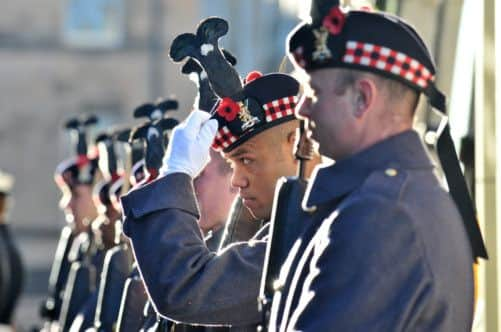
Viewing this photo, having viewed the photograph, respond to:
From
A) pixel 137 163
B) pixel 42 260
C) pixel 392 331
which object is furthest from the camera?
pixel 42 260

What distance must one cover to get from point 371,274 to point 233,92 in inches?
73.0

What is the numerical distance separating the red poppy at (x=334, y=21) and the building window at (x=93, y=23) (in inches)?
1248

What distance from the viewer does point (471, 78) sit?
8.79m

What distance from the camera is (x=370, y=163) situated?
4.68 m

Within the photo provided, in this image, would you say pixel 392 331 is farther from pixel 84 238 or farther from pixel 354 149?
pixel 84 238

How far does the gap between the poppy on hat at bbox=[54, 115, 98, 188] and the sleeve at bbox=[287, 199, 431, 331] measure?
8613 mm

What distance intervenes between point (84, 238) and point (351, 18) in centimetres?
925

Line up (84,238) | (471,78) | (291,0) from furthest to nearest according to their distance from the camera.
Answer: (84,238) → (291,0) → (471,78)

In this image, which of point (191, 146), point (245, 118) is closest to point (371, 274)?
point (191, 146)

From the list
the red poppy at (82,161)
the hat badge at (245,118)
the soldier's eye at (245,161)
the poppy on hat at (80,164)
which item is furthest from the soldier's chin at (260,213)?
the red poppy at (82,161)

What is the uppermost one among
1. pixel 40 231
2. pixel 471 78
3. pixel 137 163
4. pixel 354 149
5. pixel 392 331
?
pixel 354 149

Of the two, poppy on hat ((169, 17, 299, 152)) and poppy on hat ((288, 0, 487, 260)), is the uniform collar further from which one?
poppy on hat ((169, 17, 299, 152))

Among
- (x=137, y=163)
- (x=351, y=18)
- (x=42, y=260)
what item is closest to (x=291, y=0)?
(x=137, y=163)

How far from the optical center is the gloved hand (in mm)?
5789
